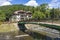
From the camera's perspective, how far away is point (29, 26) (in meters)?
84.4

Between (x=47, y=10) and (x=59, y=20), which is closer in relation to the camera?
(x=59, y=20)

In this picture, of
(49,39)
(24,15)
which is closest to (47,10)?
(24,15)

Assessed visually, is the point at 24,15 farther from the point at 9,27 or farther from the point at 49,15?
the point at 9,27

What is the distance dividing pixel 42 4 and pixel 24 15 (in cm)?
1598

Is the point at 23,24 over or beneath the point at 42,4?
beneath

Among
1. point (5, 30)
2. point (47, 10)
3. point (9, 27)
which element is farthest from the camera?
point (47, 10)

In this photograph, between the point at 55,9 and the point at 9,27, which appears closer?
the point at 9,27

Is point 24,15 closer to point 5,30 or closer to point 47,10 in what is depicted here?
point 47,10

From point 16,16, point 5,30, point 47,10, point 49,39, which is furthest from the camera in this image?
point 16,16

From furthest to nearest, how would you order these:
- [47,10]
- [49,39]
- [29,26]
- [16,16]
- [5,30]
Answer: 1. [16,16]
2. [47,10]
3. [29,26]
4. [5,30]
5. [49,39]

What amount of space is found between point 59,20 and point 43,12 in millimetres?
23126

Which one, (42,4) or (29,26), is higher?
(42,4)

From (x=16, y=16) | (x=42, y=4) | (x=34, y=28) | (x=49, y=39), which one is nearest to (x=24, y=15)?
(x=16, y=16)

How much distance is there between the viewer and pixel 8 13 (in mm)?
122188
